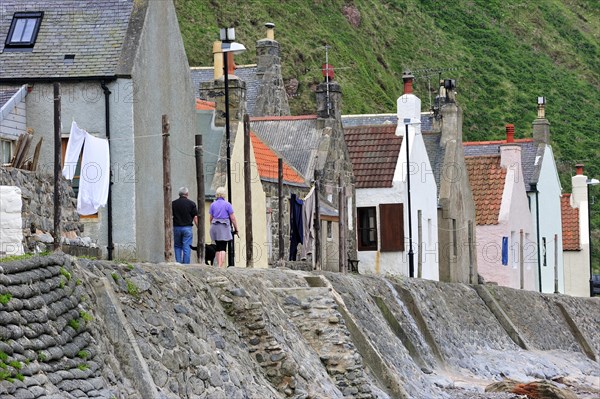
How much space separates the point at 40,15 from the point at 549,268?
38331 millimetres

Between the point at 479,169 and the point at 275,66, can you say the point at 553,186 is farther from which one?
the point at 275,66

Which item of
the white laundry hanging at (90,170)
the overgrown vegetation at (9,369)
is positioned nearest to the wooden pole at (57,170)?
the overgrown vegetation at (9,369)

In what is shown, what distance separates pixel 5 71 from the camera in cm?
3553

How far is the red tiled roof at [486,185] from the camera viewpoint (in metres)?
62.0

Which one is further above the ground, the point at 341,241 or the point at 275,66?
the point at 275,66

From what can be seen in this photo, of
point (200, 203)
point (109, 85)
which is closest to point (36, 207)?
point (200, 203)

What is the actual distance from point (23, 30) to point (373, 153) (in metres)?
19.3

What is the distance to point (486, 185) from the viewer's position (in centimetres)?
6291

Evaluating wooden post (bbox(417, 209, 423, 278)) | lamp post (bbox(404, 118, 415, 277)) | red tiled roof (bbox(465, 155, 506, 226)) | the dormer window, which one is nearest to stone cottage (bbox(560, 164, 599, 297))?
red tiled roof (bbox(465, 155, 506, 226))

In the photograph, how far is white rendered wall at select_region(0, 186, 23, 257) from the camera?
2288 centimetres

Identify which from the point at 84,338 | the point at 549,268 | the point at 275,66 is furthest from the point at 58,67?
the point at 549,268

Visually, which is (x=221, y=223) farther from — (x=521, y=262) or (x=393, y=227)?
(x=521, y=262)

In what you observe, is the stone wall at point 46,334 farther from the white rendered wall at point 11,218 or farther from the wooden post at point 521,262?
the wooden post at point 521,262

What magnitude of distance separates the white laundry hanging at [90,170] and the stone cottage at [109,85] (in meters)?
4.33
